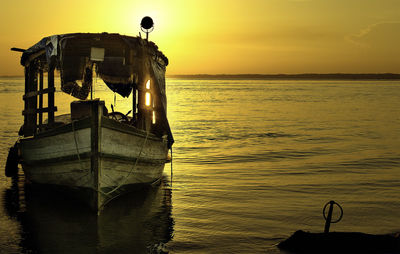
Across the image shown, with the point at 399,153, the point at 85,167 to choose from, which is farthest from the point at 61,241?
the point at 399,153

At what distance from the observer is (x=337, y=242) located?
7.77m

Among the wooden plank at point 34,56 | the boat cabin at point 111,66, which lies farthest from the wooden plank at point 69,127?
the wooden plank at point 34,56

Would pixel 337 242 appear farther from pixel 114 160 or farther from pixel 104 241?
pixel 114 160

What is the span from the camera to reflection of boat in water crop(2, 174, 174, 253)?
8.71 metres

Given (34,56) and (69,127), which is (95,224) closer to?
(69,127)

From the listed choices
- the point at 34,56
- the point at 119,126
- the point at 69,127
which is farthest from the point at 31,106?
the point at 119,126

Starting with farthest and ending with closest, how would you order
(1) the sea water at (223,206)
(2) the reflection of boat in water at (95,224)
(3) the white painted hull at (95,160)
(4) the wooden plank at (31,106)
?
(4) the wooden plank at (31,106)
(3) the white painted hull at (95,160)
(1) the sea water at (223,206)
(2) the reflection of boat in water at (95,224)

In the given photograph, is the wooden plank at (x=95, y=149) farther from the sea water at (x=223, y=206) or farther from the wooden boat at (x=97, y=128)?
the sea water at (x=223, y=206)

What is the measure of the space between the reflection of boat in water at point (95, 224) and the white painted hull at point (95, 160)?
1.46ft

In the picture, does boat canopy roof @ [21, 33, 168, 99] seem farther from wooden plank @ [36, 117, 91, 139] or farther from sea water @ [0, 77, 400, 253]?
sea water @ [0, 77, 400, 253]

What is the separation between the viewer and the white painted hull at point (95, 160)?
1034 centimetres

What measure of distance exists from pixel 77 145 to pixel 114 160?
0.91 m

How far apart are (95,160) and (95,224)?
1.40m

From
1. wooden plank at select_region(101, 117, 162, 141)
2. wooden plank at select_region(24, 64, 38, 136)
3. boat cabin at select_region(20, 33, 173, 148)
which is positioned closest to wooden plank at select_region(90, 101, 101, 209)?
wooden plank at select_region(101, 117, 162, 141)
